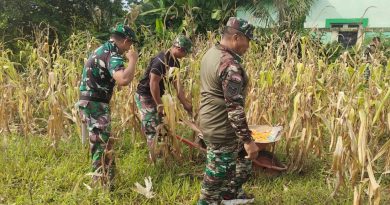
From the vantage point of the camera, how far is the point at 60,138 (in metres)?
4.52

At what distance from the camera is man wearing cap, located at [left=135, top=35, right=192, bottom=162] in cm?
389

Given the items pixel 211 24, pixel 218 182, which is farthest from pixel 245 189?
pixel 211 24

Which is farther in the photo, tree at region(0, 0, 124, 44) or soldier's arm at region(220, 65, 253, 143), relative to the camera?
tree at region(0, 0, 124, 44)

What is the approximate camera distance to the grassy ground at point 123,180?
3.58 metres

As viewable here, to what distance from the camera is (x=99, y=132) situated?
3.51 metres

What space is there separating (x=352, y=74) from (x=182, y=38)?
1.65 metres

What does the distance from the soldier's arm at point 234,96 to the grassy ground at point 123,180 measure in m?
1.03

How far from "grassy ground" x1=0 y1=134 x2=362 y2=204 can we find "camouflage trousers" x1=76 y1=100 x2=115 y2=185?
182 mm

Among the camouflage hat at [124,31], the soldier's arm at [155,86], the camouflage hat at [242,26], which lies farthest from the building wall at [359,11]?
the camouflage hat at [242,26]

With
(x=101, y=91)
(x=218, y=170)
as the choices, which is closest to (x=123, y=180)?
(x=101, y=91)

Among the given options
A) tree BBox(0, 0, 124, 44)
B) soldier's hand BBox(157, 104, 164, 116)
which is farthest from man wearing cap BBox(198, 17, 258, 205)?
tree BBox(0, 0, 124, 44)

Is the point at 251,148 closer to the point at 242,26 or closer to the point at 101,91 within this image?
the point at 242,26

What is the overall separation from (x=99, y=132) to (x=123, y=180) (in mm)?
592

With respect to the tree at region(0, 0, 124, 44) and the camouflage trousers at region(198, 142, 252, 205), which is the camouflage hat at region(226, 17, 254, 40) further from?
the tree at region(0, 0, 124, 44)
